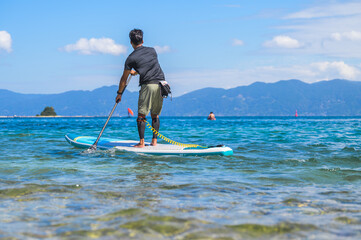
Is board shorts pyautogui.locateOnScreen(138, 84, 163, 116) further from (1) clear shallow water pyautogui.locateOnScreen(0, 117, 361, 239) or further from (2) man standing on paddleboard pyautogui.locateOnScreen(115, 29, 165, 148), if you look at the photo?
(1) clear shallow water pyautogui.locateOnScreen(0, 117, 361, 239)

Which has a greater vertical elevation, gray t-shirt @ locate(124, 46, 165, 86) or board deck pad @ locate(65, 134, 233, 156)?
gray t-shirt @ locate(124, 46, 165, 86)

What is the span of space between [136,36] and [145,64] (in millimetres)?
709

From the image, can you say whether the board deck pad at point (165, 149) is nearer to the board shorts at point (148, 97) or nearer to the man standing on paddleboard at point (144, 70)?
the man standing on paddleboard at point (144, 70)

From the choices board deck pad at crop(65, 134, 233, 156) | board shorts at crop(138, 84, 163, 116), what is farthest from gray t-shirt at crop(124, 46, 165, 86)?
board deck pad at crop(65, 134, 233, 156)

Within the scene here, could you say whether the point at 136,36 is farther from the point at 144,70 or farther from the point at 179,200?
the point at 179,200

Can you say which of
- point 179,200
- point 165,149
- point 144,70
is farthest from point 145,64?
point 179,200

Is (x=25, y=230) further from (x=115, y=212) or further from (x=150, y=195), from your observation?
(x=150, y=195)

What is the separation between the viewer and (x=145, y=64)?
880 cm

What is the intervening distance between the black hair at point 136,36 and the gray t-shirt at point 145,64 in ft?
0.58

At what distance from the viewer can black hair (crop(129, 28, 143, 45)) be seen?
28.9 feet

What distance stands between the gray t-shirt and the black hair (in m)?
0.18

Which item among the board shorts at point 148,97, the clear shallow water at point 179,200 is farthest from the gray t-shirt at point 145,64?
the clear shallow water at point 179,200

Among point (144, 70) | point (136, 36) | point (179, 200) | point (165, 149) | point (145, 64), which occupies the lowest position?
point (179, 200)

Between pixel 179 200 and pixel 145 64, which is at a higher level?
pixel 145 64
